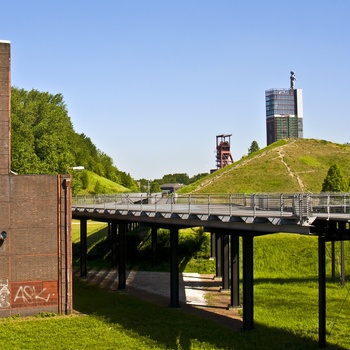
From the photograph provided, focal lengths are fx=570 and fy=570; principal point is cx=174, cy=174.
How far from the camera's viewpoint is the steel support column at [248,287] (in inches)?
1166

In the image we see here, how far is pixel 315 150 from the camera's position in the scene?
374 ft

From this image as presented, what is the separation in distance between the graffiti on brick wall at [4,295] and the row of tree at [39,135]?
37.9 m

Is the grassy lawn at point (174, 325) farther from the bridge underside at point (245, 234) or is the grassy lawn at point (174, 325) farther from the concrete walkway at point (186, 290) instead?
the bridge underside at point (245, 234)

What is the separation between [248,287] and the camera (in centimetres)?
2966

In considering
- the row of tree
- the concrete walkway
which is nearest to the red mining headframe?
the row of tree

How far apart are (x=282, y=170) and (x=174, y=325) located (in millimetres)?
73833

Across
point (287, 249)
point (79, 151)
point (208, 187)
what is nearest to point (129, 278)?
point (287, 249)

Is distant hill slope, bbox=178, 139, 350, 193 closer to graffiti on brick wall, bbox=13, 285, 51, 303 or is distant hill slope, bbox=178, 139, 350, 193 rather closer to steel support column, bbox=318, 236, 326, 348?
graffiti on brick wall, bbox=13, 285, 51, 303

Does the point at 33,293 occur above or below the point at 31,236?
below

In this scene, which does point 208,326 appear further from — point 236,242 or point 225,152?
point 225,152

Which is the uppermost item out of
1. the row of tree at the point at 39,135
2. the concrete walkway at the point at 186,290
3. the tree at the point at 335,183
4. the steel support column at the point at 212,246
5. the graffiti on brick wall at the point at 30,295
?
the row of tree at the point at 39,135

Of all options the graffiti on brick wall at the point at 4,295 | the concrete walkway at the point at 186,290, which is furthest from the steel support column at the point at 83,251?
the graffiti on brick wall at the point at 4,295

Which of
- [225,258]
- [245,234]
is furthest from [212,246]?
[245,234]

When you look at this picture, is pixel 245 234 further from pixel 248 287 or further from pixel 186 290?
pixel 186 290
